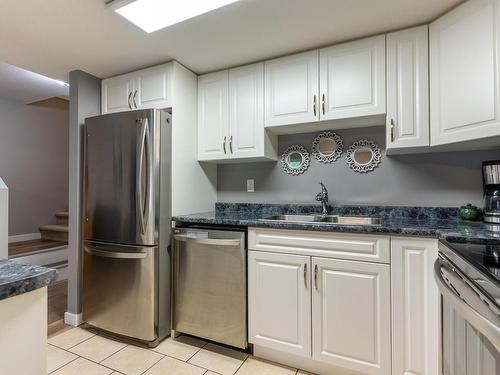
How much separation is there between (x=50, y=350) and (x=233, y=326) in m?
1.31

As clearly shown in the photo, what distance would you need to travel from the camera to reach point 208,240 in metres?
1.89

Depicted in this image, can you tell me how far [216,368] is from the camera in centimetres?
173

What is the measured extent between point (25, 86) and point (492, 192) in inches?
195

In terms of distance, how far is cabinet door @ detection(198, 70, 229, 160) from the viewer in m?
2.31

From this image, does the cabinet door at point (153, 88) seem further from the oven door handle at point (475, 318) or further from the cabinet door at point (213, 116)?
the oven door handle at point (475, 318)

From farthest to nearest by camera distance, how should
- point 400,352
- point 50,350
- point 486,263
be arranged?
point 50,350 → point 400,352 → point 486,263

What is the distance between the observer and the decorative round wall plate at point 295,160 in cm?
233

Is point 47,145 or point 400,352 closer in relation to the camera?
point 400,352

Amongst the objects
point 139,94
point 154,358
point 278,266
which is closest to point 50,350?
point 154,358

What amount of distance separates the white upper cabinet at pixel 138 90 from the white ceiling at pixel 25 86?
148 centimetres

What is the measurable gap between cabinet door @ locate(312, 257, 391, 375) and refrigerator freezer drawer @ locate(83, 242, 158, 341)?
114 centimetres

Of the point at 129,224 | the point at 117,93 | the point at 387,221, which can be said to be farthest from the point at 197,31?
the point at 387,221

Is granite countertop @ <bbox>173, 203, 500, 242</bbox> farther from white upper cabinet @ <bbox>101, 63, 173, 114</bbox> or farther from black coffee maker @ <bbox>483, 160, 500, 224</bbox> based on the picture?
white upper cabinet @ <bbox>101, 63, 173, 114</bbox>

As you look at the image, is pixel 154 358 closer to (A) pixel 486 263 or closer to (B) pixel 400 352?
(B) pixel 400 352
